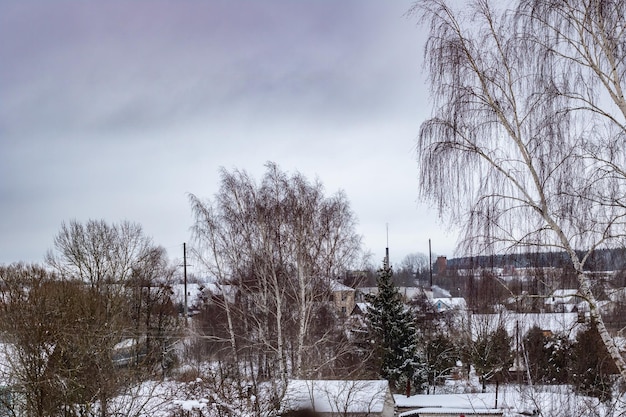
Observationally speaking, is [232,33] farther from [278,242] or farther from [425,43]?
[278,242]

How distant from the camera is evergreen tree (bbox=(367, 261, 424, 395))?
2373 cm

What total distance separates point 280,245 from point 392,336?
937 centimetres

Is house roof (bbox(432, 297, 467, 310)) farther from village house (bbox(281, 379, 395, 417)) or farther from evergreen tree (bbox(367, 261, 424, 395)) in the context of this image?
village house (bbox(281, 379, 395, 417))

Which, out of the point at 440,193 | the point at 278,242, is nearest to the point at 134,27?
the point at 440,193

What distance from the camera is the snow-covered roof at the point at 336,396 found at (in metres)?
13.4

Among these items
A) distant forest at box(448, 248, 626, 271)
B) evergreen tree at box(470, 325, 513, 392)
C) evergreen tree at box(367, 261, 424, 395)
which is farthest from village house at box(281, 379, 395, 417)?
evergreen tree at box(470, 325, 513, 392)

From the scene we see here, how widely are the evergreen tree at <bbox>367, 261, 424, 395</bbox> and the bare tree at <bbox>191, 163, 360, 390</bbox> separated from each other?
22.4 ft

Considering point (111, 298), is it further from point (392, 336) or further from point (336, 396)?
point (392, 336)

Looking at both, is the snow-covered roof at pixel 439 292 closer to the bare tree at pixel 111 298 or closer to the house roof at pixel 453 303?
the house roof at pixel 453 303

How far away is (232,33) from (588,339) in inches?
706

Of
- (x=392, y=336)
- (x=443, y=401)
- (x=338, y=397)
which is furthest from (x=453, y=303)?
(x=338, y=397)

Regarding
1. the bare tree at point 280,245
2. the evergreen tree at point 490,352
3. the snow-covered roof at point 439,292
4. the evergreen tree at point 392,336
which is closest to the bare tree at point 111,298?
the bare tree at point 280,245

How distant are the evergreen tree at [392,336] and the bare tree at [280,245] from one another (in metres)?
6.83

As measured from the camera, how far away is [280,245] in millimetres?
17094
